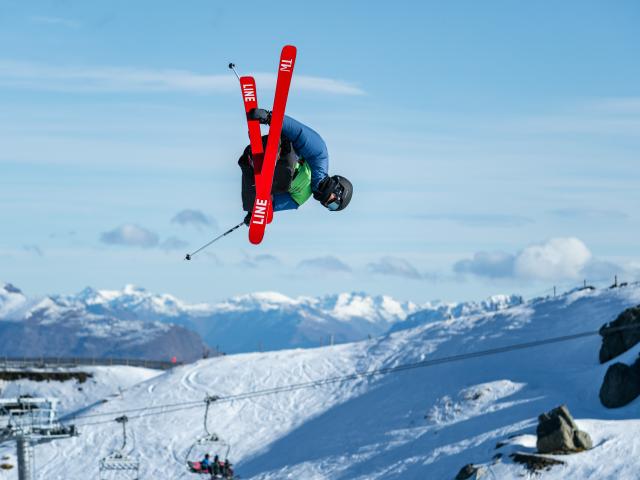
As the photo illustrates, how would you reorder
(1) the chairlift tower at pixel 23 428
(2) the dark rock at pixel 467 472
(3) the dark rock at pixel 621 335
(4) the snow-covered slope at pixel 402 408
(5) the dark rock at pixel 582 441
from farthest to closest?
(3) the dark rock at pixel 621 335, (4) the snow-covered slope at pixel 402 408, (1) the chairlift tower at pixel 23 428, (2) the dark rock at pixel 467 472, (5) the dark rock at pixel 582 441

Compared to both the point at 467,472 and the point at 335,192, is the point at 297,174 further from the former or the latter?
the point at 467,472

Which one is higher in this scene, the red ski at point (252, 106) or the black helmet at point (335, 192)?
the red ski at point (252, 106)

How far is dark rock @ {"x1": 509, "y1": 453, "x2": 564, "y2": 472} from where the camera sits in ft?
207

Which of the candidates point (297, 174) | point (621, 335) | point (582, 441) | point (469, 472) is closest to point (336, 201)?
point (297, 174)

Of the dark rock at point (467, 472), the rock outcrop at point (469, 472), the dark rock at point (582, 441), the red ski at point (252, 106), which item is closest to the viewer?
the red ski at point (252, 106)

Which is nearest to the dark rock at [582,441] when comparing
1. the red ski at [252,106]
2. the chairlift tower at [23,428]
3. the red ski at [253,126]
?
the chairlift tower at [23,428]

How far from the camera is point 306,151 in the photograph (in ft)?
46.3

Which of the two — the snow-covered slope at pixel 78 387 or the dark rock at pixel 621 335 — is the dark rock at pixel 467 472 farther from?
the snow-covered slope at pixel 78 387

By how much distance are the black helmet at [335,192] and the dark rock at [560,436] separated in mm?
52617

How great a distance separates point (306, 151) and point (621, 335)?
72072 mm

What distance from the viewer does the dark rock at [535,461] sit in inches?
2488

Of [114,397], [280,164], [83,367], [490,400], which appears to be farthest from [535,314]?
[280,164]

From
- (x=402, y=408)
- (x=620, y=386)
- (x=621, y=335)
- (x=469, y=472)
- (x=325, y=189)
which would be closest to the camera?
(x=325, y=189)

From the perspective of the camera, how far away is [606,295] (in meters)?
109
